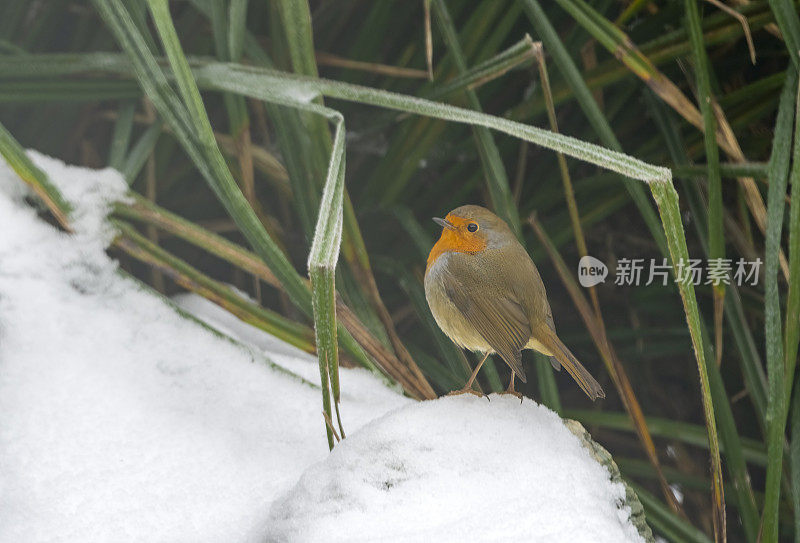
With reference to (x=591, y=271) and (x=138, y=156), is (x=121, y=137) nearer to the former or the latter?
(x=138, y=156)

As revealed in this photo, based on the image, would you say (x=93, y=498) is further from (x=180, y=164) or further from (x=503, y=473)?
(x=180, y=164)

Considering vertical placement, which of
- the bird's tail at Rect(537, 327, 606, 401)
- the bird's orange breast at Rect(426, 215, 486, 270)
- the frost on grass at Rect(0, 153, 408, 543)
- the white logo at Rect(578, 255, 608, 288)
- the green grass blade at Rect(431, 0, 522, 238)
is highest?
the green grass blade at Rect(431, 0, 522, 238)

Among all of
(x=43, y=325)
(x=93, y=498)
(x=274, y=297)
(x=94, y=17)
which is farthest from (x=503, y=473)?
(x=94, y=17)

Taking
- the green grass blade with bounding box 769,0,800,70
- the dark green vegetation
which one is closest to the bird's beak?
the dark green vegetation

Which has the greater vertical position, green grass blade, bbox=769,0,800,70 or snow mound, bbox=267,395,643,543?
green grass blade, bbox=769,0,800,70

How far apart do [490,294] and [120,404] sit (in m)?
0.50

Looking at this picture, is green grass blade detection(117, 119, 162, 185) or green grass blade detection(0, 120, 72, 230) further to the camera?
green grass blade detection(117, 119, 162, 185)

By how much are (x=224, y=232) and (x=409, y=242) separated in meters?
0.40

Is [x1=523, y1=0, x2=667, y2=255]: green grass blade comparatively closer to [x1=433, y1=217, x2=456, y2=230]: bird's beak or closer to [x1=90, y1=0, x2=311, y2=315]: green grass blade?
Result: [x1=433, y1=217, x2=456, y2=230]: bird's beak

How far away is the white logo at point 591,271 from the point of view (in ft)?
4.87

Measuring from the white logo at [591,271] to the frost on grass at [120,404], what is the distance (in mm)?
514

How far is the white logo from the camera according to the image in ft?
4.87

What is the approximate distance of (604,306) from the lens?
5.64 ft

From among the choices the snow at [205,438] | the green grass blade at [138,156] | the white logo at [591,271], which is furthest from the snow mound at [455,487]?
the green grass blade at [138,156]
